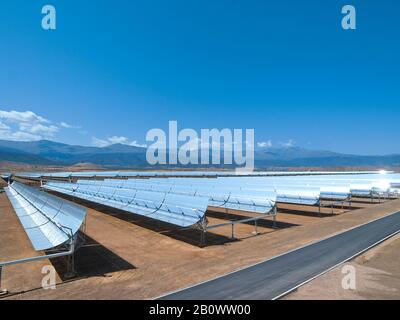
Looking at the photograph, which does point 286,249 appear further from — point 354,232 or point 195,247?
point 354,232

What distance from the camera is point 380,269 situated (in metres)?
9.34

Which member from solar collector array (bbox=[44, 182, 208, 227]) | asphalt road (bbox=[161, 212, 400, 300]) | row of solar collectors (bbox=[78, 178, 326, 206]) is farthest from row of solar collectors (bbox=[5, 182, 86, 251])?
row of solar collectors (bbox=[78, 178, 326, 206])

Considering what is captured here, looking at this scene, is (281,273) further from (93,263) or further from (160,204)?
(160,204)

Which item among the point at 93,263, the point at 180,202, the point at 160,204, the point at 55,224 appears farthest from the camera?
the point at 160,204

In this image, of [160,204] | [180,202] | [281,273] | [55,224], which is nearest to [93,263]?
[55,224]

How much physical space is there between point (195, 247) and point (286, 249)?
12.2 ft

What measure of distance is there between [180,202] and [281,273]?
24.9ft

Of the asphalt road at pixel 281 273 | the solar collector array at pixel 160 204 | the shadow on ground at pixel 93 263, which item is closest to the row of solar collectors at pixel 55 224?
the shadow on ground at pixel 93 263

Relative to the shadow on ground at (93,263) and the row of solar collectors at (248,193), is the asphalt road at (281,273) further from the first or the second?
→ the row of solar collectors at (248,193)

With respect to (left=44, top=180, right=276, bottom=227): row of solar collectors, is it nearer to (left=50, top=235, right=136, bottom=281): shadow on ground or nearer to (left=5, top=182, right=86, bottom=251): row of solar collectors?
(left=50, top=235, right=136, bottom=281): shadow on ground

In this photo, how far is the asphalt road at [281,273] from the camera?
726 centimetres

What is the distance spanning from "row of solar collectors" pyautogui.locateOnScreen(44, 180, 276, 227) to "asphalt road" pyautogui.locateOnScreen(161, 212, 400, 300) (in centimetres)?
428

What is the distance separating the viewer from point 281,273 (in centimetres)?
877
